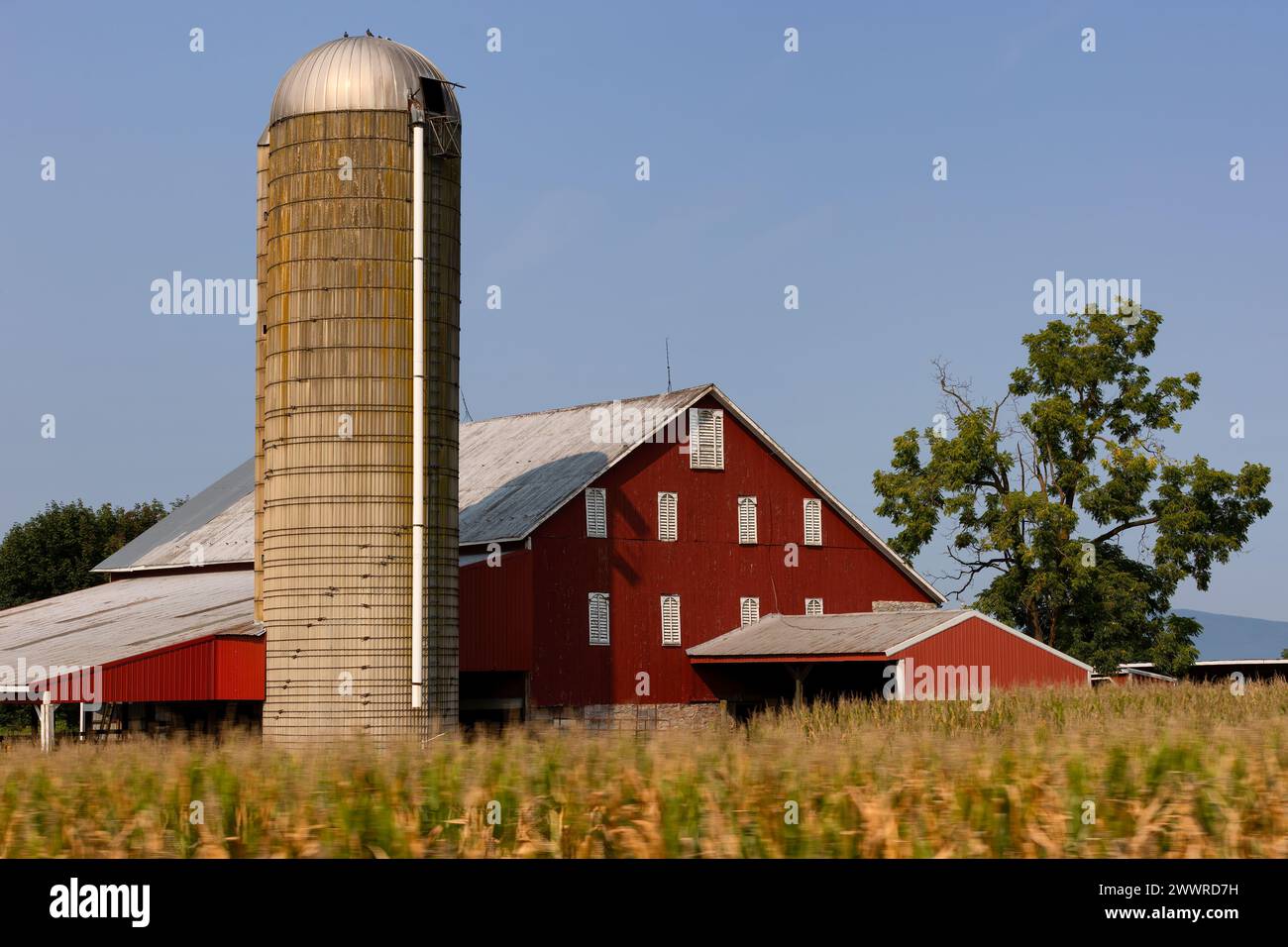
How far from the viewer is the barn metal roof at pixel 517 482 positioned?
138 feet

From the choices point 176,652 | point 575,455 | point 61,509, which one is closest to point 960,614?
point 575,455

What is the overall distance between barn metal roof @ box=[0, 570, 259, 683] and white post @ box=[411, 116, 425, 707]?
5074mm

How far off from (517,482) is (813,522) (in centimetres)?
885

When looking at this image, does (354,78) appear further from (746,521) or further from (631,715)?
(746,521)

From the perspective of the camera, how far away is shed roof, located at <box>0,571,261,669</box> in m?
34.2

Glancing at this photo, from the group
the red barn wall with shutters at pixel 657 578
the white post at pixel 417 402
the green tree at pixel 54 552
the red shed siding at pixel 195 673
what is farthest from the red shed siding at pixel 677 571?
the green tree at pixel 54 552

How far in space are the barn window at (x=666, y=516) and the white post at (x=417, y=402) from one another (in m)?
14.2

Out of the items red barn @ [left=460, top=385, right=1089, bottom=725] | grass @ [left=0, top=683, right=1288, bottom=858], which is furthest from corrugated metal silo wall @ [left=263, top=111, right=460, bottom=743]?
grass @ [left=0, top=683, right=1288, bottom=858]

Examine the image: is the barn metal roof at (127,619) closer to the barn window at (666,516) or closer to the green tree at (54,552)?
the barn window at (666,516)

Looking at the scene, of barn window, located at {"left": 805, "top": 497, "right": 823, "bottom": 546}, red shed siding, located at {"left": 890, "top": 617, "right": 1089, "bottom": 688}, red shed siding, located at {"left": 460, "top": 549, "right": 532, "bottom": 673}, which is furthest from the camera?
barn window, located at {"left": 805, "top": 497, "right": 823, "bottom": 546}

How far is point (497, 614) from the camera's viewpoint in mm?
38969

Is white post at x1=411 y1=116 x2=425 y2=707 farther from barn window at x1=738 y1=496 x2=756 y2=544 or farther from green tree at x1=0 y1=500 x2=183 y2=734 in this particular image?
green tree at x1=0 y1=500 x2=183 y2=734
